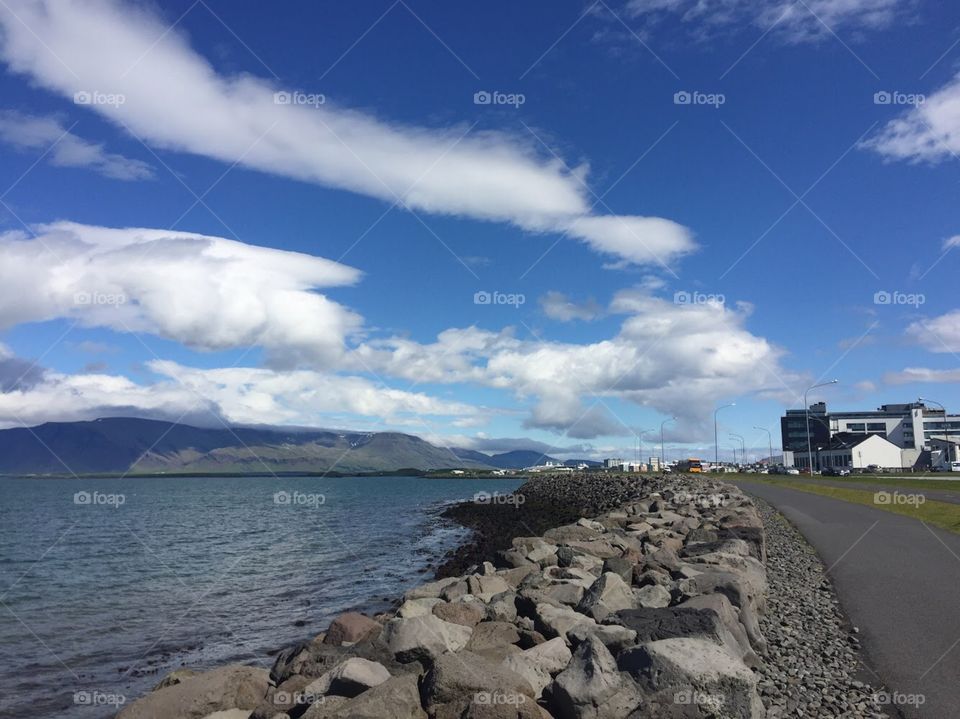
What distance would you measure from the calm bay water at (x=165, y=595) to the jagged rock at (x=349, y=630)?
13.5 feet

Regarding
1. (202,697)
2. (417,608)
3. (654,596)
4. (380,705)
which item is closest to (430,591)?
(417,608)

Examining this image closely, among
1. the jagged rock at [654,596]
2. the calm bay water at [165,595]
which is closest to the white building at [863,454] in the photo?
the calm bay water at [165,595]

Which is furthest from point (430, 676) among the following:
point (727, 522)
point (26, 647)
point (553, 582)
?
point (727, 522)

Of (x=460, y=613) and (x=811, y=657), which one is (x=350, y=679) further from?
(x=811, y=657)

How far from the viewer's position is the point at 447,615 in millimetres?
11617

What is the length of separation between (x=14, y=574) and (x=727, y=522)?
1128 inches

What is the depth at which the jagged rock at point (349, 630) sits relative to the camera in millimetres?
11469

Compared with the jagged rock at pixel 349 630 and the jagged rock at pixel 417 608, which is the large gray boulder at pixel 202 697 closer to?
the jagged rock at pixel 349 630

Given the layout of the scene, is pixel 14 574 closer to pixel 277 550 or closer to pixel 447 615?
pixel 277 550

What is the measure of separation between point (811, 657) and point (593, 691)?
4656mm

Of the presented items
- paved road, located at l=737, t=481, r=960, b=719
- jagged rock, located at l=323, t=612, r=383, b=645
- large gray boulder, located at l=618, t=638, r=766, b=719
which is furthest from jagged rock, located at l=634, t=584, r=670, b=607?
jagged rock, located at l=323, t=612, r=383, b=645

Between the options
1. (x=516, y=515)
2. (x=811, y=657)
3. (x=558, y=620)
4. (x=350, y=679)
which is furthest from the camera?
(x=516, y=515)

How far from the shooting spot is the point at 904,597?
13086 millimetres

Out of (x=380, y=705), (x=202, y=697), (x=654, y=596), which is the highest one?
(x=654, y=596)
